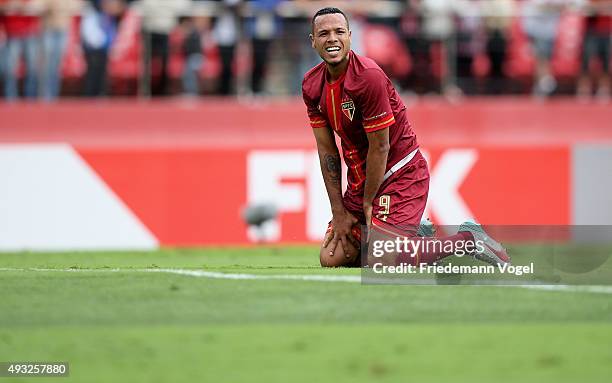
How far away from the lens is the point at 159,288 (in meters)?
8.43

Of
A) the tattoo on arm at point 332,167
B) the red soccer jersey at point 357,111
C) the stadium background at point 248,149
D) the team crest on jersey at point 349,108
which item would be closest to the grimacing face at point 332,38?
the red soccer jersey at point 357,111

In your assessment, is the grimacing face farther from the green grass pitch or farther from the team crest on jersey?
the green grass pitch

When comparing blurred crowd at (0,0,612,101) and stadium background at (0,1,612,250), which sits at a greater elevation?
blurred crowd at (0,0,612,101)

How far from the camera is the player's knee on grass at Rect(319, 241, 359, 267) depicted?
1000cm

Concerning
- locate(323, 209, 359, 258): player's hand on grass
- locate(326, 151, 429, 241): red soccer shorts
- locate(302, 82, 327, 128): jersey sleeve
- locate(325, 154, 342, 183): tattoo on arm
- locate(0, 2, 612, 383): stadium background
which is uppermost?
locate(302, 82, 327, 128): jersey sleeve

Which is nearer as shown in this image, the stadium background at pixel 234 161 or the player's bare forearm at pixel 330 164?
the player's bare forearm at pixel 330 164

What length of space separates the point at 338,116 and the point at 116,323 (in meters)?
3.28

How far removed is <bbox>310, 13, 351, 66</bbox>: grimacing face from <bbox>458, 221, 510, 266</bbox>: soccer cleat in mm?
1613

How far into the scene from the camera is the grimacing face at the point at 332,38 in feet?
30.7

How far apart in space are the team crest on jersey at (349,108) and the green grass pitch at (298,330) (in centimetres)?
157

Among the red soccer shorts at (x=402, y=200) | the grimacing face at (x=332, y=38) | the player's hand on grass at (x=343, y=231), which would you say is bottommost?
the player's hand on grass at (x=343, y=231)

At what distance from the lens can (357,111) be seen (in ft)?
31.3

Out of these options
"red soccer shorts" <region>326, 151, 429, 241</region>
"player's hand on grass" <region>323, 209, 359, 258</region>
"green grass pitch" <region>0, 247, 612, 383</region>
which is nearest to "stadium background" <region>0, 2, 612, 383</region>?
"player's hand on grass" <region>323, 209, 359, 258</region>

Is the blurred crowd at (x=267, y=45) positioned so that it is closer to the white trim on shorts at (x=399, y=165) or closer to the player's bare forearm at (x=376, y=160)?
the white trim on shorts at (x=399, y=165)
